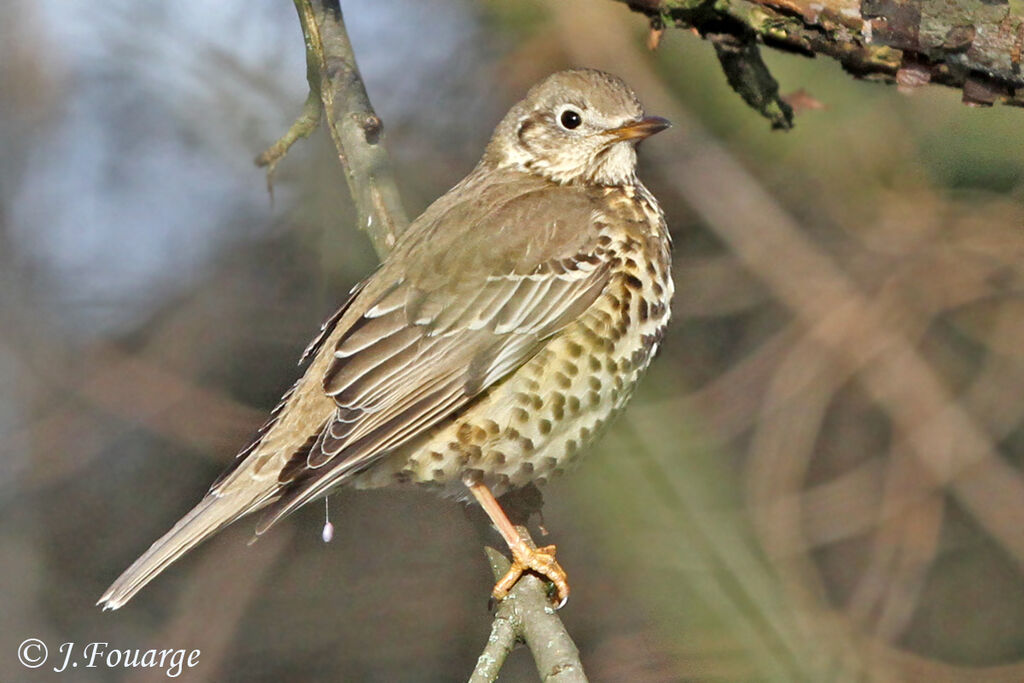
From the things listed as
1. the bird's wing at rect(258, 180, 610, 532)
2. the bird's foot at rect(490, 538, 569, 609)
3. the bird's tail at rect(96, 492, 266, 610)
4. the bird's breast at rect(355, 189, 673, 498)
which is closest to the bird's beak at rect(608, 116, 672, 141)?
the bird's wing at rect(258, 180, 610, 532)

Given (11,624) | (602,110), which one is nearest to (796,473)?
(602,110)

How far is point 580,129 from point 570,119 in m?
0.06

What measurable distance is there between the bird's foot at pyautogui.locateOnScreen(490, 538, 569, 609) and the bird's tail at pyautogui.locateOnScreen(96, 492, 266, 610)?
78cm

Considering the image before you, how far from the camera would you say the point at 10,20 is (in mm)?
6035

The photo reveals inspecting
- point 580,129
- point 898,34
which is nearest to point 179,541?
point 580,129

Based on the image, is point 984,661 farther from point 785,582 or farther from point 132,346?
point 132,346

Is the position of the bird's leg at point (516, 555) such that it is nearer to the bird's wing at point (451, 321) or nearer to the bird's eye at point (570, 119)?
the bird's wing at point (451, 321)

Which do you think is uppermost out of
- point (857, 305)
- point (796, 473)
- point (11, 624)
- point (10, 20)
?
point (10, 20)

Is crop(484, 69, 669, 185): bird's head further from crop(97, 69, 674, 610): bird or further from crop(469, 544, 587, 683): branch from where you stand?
crop(469, 544, 587, 683): branch

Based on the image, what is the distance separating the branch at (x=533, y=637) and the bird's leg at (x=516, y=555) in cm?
3

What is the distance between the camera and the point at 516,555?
154 inches

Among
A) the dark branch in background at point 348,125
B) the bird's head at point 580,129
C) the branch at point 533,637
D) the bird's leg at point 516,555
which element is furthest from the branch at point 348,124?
the branch at point 533,637

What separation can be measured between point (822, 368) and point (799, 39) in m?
2.35

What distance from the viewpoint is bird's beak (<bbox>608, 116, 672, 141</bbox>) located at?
13.5ft
